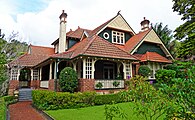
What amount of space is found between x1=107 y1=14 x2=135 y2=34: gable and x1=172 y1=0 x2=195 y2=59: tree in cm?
602

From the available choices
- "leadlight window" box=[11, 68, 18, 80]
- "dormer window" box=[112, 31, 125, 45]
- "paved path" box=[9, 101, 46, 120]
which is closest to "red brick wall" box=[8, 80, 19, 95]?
"leadlight window" box=[11, 68, 18, 80]

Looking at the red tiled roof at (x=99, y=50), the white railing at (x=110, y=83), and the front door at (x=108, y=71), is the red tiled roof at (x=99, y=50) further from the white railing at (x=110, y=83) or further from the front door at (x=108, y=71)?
the front door at (x=108, y=71)

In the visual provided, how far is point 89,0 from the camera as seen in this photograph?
15.8 m

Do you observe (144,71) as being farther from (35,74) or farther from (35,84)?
(35,74)

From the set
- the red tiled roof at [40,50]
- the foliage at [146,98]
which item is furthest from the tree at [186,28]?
the red tiled roof at [40,50]

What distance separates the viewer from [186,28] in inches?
738

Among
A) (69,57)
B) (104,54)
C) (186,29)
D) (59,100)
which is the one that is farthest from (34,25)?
(186,29)

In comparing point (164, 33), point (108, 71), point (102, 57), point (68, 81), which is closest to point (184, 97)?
point (68, 81)

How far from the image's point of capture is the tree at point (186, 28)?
1805 centimetres

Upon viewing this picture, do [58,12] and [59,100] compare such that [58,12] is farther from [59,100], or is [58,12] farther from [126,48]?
[59,100]

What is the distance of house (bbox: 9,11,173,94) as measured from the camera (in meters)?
15.1

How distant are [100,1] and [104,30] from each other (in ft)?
14.8

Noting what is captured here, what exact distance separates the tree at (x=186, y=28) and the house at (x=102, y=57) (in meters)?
2.84

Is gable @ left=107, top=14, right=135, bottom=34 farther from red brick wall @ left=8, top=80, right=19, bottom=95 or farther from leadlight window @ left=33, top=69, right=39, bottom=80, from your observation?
red brick wall @ left=8, top=80, right=19, bottom=95
